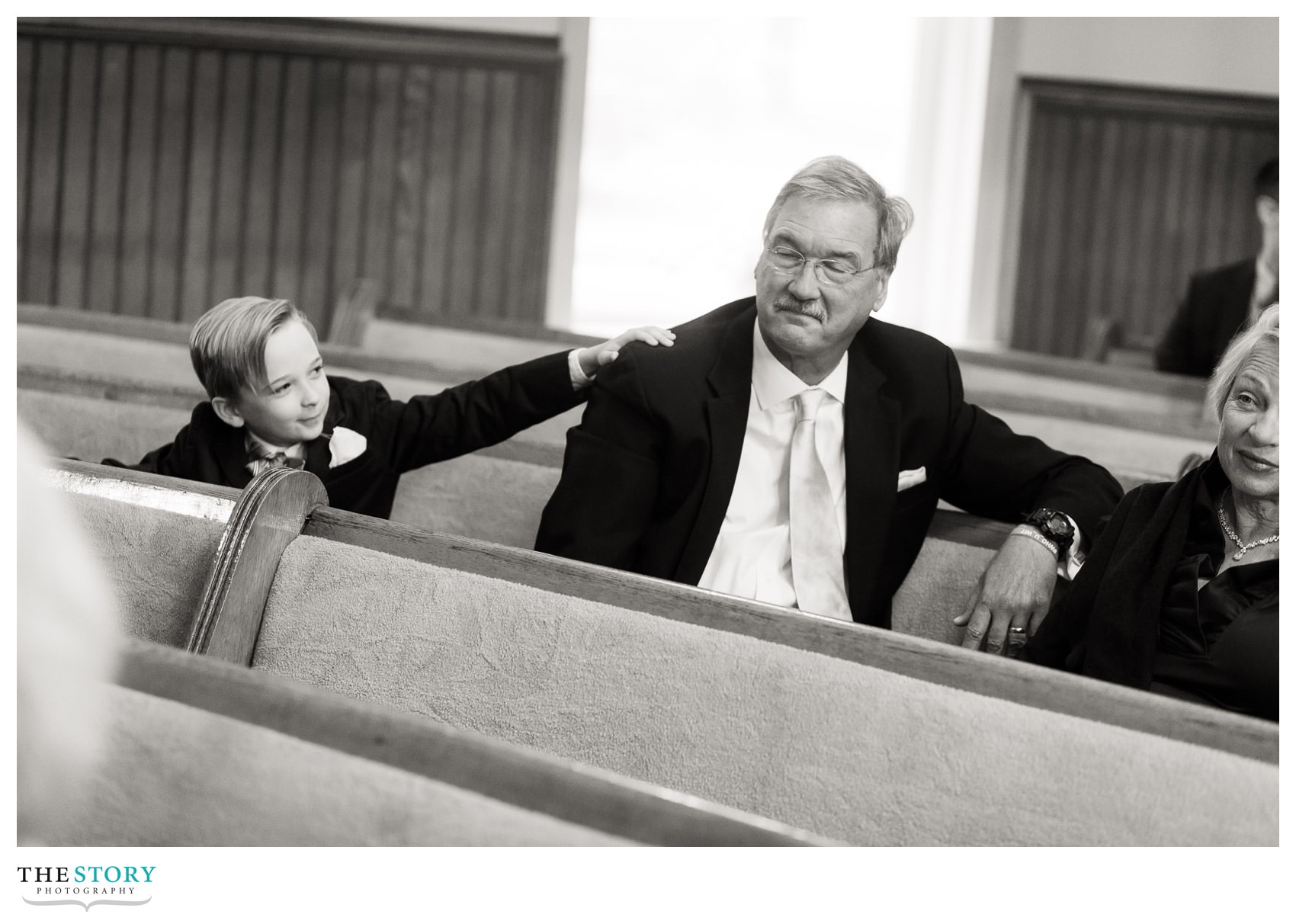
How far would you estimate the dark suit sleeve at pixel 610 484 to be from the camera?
6.20 ft

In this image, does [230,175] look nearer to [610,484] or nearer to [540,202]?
[540,202]

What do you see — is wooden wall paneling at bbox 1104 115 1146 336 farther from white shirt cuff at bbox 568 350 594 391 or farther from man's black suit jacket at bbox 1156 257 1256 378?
white shirt cuff at bbox 568 350 594 391

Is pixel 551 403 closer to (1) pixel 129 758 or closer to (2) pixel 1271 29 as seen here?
(1) pixel 129 758

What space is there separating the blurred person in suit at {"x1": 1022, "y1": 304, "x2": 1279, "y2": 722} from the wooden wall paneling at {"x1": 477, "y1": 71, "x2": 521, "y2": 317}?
4.00 meters

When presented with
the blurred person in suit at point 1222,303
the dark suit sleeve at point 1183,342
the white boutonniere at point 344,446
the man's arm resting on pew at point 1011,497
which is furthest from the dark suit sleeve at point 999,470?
the dark suit sleeve at point 1183,342

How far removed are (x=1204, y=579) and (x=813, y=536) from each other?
21.4 inches

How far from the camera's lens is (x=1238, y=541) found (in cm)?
163

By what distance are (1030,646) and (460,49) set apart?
4.28 m

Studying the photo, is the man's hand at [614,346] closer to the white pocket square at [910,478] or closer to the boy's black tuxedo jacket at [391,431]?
the boy's black tuxedo jacket at [391,431]

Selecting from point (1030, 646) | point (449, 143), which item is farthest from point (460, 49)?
point (1030, 646)

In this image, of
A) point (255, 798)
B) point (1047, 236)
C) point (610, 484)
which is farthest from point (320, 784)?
point (1047, 236)

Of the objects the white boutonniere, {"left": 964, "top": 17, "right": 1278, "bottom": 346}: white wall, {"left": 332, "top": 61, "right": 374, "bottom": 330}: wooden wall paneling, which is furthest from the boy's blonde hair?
{"left": 964, "top": 17, "right": 1278, "bottom": 346}: white wall

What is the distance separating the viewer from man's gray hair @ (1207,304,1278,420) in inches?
63.6
